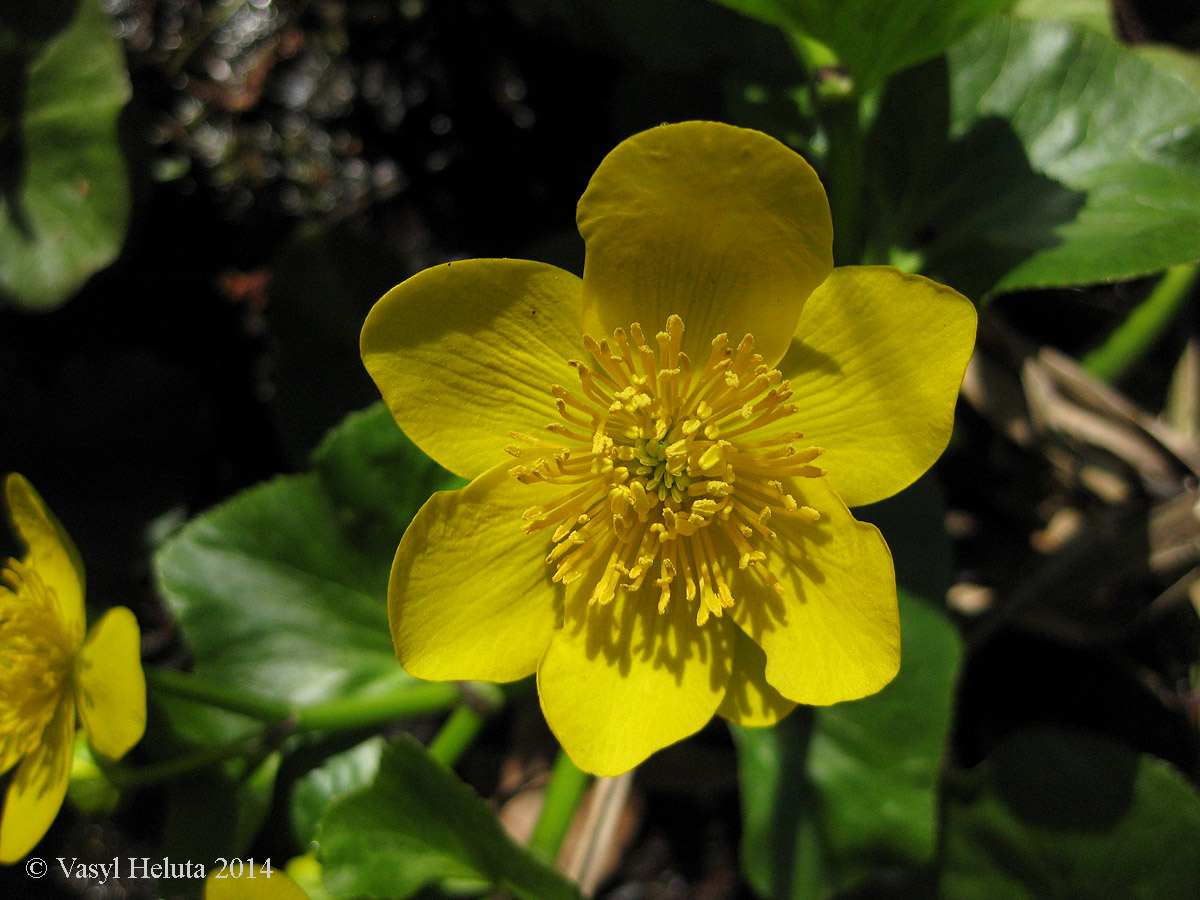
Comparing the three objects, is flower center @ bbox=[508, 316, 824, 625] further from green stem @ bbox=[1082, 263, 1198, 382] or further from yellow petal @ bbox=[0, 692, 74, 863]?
green stem @ bbox=[1082, 263, 1198, 382]

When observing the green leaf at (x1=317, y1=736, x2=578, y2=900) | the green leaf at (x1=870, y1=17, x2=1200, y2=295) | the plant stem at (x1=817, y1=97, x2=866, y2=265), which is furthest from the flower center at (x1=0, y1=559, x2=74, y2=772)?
the green leaf at (x1=870, y1=17, x2=1200, y2=295)

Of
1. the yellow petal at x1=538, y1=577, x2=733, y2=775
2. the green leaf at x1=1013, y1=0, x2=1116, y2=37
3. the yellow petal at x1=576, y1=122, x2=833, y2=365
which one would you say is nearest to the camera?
the yellow petal at x1=576, y1=122, x2=833, y2=365

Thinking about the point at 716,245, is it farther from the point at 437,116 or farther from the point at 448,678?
the point at 437,116

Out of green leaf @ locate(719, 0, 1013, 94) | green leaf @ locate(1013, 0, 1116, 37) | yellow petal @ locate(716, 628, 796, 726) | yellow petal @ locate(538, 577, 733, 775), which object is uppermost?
green leaf @ locate(719, 0, 1013, 94)

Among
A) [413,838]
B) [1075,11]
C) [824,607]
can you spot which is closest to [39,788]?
[413,838]

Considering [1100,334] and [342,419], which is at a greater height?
[342,419]

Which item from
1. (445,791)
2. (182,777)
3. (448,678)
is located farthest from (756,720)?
(182,777)

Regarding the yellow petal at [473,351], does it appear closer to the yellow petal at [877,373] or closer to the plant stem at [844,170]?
the yellow petal at [877,373]
